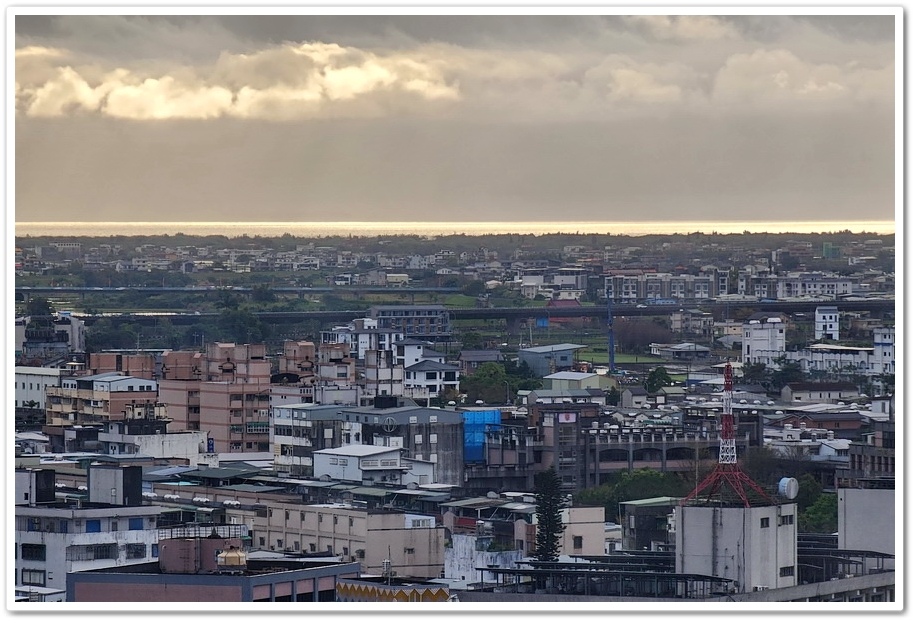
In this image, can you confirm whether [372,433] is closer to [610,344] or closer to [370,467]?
[370,467]

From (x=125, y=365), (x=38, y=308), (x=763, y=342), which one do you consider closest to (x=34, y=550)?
(x=125, y=365)

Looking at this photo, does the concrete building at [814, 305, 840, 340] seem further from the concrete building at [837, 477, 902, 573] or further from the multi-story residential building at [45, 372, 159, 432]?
the concrete building at [837, 477, 902, 573]

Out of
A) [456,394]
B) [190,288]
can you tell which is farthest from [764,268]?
[456,394]

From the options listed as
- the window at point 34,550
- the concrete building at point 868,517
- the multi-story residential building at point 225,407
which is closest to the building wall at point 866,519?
the concrete building at point 868,517

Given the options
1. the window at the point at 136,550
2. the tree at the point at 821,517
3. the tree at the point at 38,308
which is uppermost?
the tree at the point at 38,308

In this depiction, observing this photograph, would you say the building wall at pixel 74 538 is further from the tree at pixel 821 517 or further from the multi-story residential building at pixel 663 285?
the multi-story residential building at pixel 663 285
